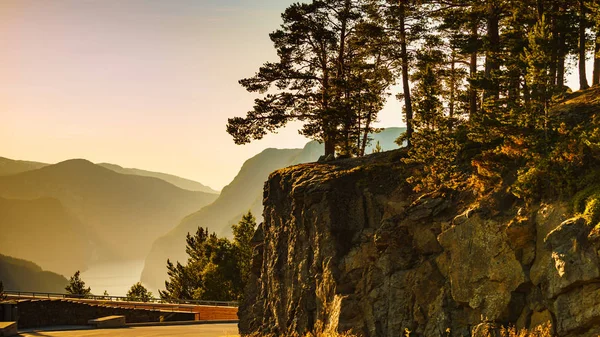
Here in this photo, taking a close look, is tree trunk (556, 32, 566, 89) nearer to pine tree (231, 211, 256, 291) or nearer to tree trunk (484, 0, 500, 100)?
tree trunk (484, 0, 500, 100)

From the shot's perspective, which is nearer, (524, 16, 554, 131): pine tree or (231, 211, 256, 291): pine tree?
(524, 16, 554, 131): pine tree

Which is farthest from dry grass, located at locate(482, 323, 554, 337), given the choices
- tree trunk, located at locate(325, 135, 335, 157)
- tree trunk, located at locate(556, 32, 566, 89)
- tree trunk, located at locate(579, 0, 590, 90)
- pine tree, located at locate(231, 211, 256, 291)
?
pine tree, located at locate(231, 211, 256, 291)

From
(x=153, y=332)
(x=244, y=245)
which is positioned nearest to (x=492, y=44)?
(x=153, y=332)

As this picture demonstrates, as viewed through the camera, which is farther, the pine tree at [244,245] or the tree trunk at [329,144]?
the pine tree at [244,245]

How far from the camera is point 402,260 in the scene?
64.2 ft

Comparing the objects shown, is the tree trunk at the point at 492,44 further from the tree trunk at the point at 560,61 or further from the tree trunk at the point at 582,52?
the tree trunk at the point at 582,52

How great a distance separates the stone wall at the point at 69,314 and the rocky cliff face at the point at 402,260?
65.9 ft

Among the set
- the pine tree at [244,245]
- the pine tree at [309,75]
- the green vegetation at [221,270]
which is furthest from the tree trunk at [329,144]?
the pine tree at [244,245]

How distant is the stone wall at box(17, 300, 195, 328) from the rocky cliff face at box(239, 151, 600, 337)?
20.1m

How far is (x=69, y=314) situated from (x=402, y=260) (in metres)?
31.5

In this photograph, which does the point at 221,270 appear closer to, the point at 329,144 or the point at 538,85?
the point at 329,144

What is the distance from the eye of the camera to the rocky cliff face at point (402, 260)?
1458 centimetres

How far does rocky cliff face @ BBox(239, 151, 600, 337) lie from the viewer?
14578 mm

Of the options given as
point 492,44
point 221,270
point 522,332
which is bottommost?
point 522,332
